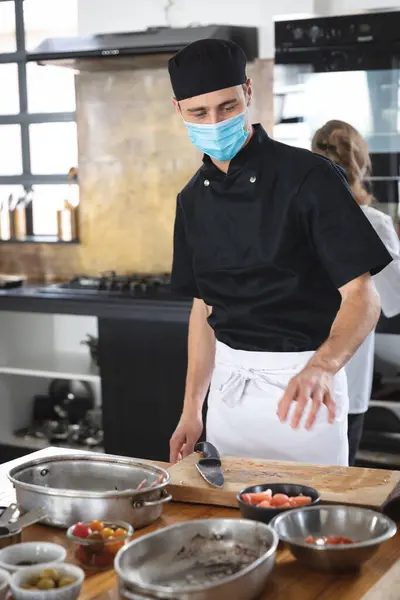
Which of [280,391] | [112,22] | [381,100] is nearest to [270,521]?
[280,391]

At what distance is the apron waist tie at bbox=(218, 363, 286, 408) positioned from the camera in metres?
2.20

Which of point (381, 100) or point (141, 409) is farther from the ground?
point (381, 100)

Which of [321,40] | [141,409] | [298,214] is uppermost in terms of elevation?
[321,40]

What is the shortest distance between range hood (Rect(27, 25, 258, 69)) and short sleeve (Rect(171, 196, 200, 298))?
5.92ft

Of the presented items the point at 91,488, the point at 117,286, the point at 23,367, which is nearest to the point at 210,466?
the point at 91,488

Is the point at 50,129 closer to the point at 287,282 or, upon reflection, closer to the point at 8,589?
the point at 287,282

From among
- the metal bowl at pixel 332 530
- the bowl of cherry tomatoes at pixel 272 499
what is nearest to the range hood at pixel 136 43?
the bowl of cherry tomatoes at pixel 272 499

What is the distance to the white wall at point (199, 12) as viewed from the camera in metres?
4.11

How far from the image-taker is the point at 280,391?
2.18 metres

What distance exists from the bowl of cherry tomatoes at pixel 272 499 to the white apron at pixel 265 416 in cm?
46

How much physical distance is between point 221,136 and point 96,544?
101cm

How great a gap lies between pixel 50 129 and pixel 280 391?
340cm

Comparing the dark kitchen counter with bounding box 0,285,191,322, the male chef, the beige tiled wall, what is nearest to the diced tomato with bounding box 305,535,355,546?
the male chef

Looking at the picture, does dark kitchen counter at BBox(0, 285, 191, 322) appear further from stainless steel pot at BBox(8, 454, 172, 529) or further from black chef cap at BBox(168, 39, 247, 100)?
stainless steel pot at BBox(8, 454, 172, 529)
